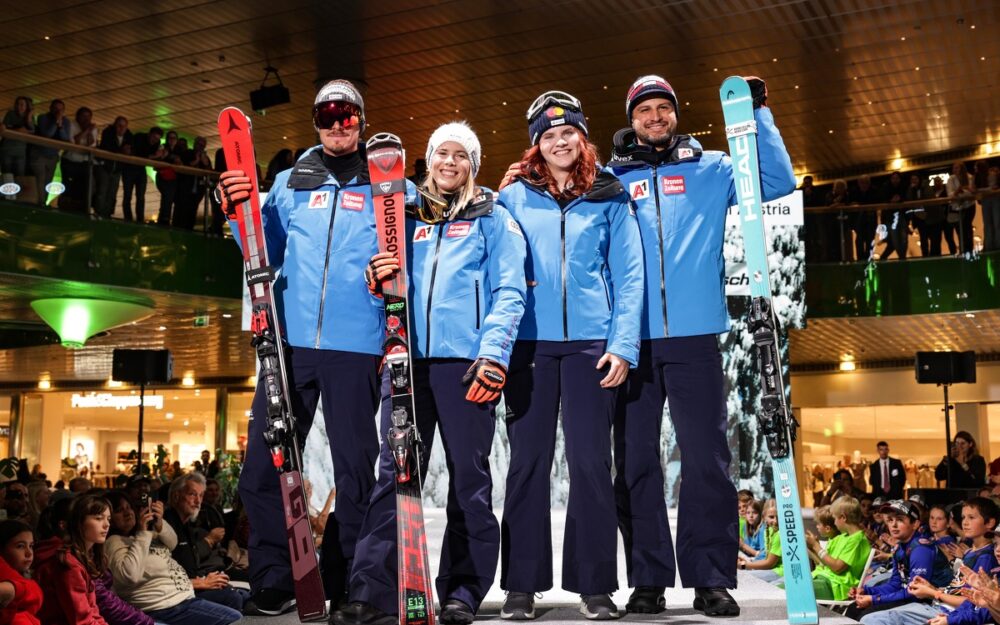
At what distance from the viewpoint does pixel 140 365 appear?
1214cm

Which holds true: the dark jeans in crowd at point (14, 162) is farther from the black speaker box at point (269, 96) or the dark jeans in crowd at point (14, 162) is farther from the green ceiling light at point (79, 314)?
the black speaker box at point (269, 96)

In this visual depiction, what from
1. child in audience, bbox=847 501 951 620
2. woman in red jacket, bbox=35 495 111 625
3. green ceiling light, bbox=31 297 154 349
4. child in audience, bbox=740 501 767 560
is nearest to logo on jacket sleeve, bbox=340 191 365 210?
woman in red jacket, bbox=35 495 111 625

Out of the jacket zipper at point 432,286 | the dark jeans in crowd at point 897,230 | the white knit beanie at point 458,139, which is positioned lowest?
the jacket zipper at point 432,286

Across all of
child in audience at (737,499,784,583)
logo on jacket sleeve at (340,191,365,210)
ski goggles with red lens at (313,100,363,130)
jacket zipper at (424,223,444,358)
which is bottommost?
child in audience at (737,499,784,583)

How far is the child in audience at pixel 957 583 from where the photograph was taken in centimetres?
552

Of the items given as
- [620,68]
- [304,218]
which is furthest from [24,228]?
[304,218]

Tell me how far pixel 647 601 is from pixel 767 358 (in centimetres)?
86

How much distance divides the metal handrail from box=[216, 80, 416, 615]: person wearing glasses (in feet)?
24.4

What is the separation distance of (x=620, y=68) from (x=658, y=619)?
35.0 feet

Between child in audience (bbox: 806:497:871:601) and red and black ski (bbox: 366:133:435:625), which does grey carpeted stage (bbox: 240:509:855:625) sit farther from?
child in audience (bbox: 806:497:871:601)

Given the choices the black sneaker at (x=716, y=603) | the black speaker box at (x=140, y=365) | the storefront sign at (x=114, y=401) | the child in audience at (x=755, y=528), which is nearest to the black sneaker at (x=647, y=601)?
the black sneaker at (x=716, y=603)

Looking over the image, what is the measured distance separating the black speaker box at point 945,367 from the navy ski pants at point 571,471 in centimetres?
1064

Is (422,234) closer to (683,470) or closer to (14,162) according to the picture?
(683,470)

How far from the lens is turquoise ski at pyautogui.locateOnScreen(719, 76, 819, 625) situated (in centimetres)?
320
